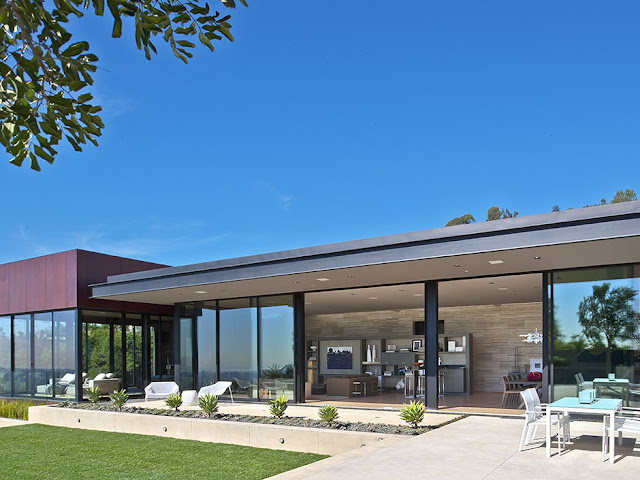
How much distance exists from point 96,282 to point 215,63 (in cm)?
1065

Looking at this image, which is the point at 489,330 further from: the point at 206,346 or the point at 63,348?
the point at 63,348

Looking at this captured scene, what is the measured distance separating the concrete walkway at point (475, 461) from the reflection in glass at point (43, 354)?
11.9 m

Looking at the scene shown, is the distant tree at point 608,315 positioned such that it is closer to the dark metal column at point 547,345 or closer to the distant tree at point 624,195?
the dark metal column at point 547,345

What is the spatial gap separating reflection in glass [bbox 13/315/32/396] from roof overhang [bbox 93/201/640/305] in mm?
4258

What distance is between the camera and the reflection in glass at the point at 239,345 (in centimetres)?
1570

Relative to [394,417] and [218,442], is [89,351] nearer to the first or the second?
[218,442]

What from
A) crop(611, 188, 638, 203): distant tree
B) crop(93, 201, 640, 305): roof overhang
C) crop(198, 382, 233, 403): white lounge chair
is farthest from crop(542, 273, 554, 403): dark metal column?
crop(611, 188, 638, 203): distant tree

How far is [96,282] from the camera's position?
16.6 metres

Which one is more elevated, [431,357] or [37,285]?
[37,285]

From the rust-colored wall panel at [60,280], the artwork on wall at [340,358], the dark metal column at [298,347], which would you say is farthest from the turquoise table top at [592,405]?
the artwork on wall at [340,358]

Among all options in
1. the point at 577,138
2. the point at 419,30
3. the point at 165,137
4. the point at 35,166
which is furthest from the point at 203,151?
→ the point at 35,166

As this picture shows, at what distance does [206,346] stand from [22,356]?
551 cm

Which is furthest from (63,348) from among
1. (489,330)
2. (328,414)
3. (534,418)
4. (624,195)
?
(624,195)

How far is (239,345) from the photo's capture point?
16.1 meters
